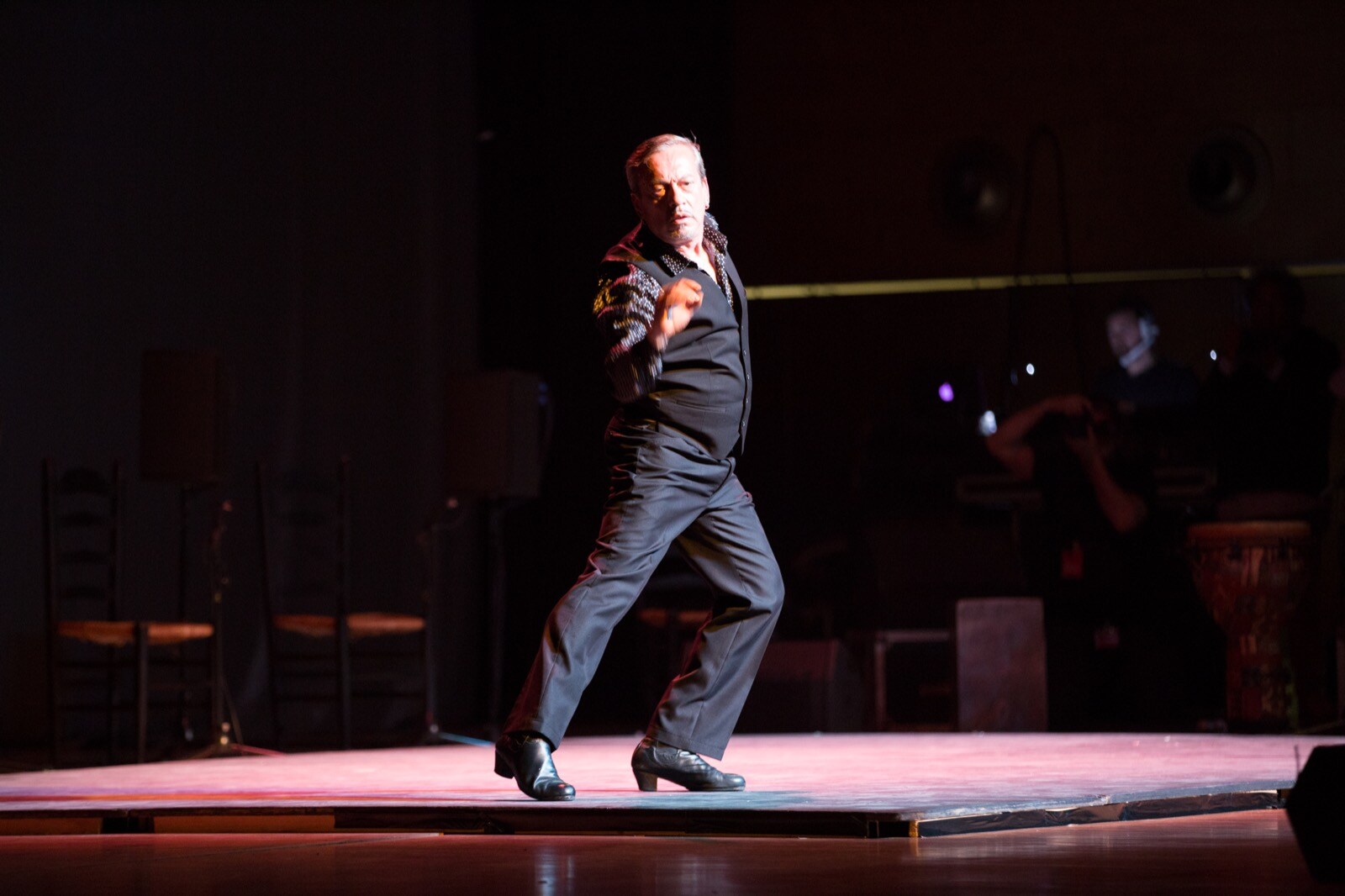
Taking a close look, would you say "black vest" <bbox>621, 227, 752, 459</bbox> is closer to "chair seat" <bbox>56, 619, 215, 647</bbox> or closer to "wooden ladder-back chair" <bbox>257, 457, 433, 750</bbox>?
"chair seat" <bbox>56, 619, 215, 647</bbox>

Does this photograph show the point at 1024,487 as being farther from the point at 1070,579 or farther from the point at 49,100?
the point at 49,100

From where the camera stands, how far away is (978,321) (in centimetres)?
925

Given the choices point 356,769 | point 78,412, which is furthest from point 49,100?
point 356,769

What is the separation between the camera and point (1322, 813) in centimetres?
211

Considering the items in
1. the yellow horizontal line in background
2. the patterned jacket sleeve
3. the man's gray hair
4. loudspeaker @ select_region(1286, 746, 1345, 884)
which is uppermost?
the yellow horizontal line in background

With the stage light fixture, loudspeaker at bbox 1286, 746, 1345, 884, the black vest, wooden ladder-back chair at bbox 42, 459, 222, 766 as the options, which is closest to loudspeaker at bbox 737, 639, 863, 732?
wooden ladder-back chair at bbox 42, 459, 222, 766

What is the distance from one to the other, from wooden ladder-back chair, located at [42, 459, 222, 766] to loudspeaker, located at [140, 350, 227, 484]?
0.57ft

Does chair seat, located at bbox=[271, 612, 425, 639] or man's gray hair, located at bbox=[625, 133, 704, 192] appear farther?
chair seat, located at bbox=[271, 612, 425, 639]

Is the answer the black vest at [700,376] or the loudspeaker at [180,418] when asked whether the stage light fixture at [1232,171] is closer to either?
the loudspeaker at [180,418]

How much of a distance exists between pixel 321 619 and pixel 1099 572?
292 cm

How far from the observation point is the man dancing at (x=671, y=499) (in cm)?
312

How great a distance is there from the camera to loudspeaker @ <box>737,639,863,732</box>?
611cm

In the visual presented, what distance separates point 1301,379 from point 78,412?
15.0ft

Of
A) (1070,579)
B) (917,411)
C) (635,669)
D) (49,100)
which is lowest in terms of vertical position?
(635,669)
